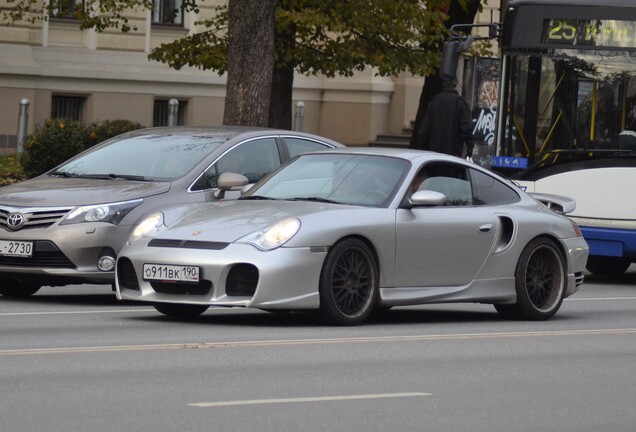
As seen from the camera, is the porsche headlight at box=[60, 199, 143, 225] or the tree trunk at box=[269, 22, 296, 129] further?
the tree trunk at box=[269, 22, 296, 129]

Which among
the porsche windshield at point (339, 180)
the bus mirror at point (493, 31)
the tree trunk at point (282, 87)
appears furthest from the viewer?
the tree trunk at point (282, 87)

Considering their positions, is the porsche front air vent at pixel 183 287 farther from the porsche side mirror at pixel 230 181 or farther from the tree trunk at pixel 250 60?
the tree trunk at pixel 250 60

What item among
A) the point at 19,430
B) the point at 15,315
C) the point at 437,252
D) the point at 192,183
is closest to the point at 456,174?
the point at 437,252

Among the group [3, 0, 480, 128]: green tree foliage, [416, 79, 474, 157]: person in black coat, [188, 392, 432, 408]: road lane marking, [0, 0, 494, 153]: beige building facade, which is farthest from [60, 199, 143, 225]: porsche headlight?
[0, 0, 494, 153]: beige building facade

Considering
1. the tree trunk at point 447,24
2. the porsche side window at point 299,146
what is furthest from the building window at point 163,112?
the porsche side window at point 299,146

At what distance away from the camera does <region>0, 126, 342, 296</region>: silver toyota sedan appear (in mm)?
13492

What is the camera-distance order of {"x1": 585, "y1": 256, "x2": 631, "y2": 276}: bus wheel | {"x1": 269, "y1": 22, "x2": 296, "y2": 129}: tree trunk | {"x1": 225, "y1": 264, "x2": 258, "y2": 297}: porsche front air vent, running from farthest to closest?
{"x1": 269, "y1": 22, "x2": 296, "y2": 129}: tree trunk → {"x1": 585, "y1": 256, "x2": 631, "y2": 276}: bus wheel → {"x1": 225, "y1": 264, "x2": 258, "y2": 297}: porsche front air vent

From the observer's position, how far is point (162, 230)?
12.0 meters

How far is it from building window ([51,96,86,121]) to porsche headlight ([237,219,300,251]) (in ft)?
85.6

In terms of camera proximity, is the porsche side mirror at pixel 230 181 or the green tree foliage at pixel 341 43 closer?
the porsche side mirror at pixel 230 181

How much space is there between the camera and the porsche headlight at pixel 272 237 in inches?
455

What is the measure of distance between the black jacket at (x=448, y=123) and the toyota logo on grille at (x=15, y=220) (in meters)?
6.69

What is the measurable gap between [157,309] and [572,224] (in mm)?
3507

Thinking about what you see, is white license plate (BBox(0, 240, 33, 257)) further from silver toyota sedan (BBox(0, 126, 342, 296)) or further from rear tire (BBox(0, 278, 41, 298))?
rear tire (BBox(0, 278, 41, 298))
